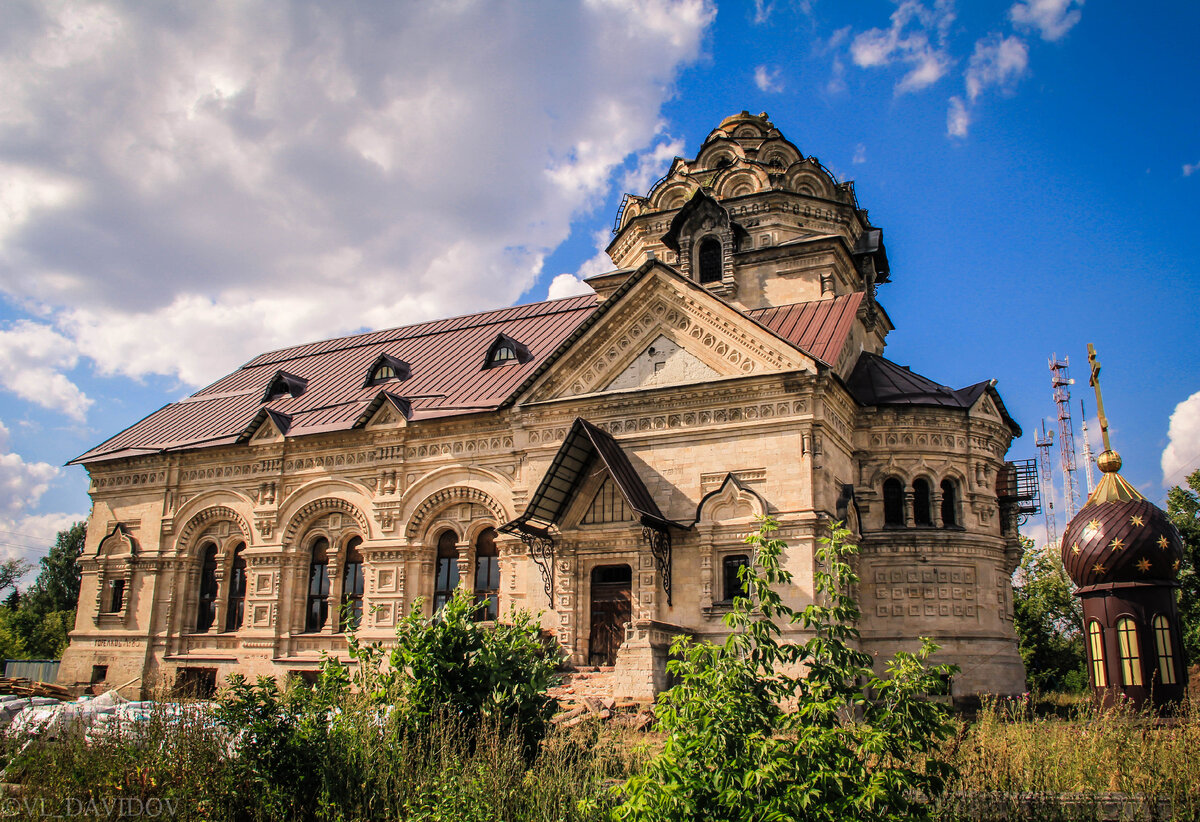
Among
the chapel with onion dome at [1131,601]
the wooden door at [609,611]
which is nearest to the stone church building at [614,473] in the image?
the wooden door at [609,611]

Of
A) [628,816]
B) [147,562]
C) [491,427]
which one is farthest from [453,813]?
[147,562]

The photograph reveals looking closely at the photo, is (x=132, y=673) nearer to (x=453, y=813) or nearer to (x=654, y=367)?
(x=654, y=367)

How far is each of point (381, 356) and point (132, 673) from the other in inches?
450

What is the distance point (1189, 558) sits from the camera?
27.9 m

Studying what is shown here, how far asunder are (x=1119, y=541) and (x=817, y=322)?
896 cm

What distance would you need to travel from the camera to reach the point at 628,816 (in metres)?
7.38

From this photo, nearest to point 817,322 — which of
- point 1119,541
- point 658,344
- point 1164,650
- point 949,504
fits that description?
point 658,344

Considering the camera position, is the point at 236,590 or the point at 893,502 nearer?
the point at 893,502

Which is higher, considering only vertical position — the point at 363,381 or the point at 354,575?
the point at 363,381

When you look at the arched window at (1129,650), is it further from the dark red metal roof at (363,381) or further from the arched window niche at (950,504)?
the dark red metal roof at (363,381)

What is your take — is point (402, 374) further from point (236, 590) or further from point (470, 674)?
point (470, 674)

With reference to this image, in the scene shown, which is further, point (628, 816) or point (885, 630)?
point (885, 630)

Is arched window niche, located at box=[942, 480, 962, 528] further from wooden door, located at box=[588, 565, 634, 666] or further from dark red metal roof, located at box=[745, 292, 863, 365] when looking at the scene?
wooden door, located at box=[588, 565, 634, 666]

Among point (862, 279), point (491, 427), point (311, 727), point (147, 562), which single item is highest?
point (862, 279)
